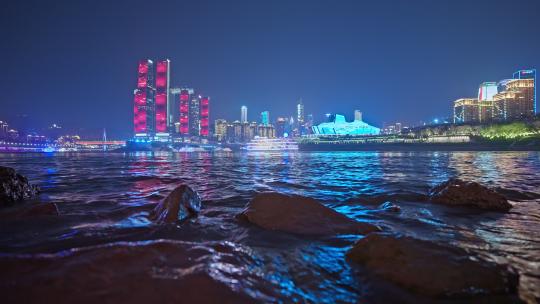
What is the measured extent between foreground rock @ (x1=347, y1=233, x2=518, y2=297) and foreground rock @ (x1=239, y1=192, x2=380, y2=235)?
5.10 feet

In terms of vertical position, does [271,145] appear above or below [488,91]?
below

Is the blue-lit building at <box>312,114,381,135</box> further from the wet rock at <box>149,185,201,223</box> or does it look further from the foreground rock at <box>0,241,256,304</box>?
the foreground rock at <box>0,241,256,304</box>

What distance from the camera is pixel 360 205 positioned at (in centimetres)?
875

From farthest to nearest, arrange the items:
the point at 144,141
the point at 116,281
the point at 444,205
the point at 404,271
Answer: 1. the point at 144,141
2. the point at 444,205
3. the point at 404,271
4. the point at 116,281

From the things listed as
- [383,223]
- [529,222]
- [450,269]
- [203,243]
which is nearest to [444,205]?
[529,222]

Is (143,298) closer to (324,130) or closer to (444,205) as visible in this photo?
(444,205)

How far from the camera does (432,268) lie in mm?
3393

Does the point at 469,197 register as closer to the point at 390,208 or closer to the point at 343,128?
the point at 390,208

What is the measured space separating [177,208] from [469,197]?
25.6 feet

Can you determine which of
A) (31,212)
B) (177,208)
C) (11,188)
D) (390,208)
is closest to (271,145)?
(11,188)

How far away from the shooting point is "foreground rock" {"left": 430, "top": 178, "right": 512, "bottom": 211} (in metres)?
7.63

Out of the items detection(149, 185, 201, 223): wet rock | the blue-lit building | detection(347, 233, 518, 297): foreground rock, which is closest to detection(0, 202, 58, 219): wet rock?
detection(149, 185, 201, 223): wet rock

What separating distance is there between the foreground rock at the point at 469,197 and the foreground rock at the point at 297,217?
395 centimetres

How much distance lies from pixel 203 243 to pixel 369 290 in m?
2.62
